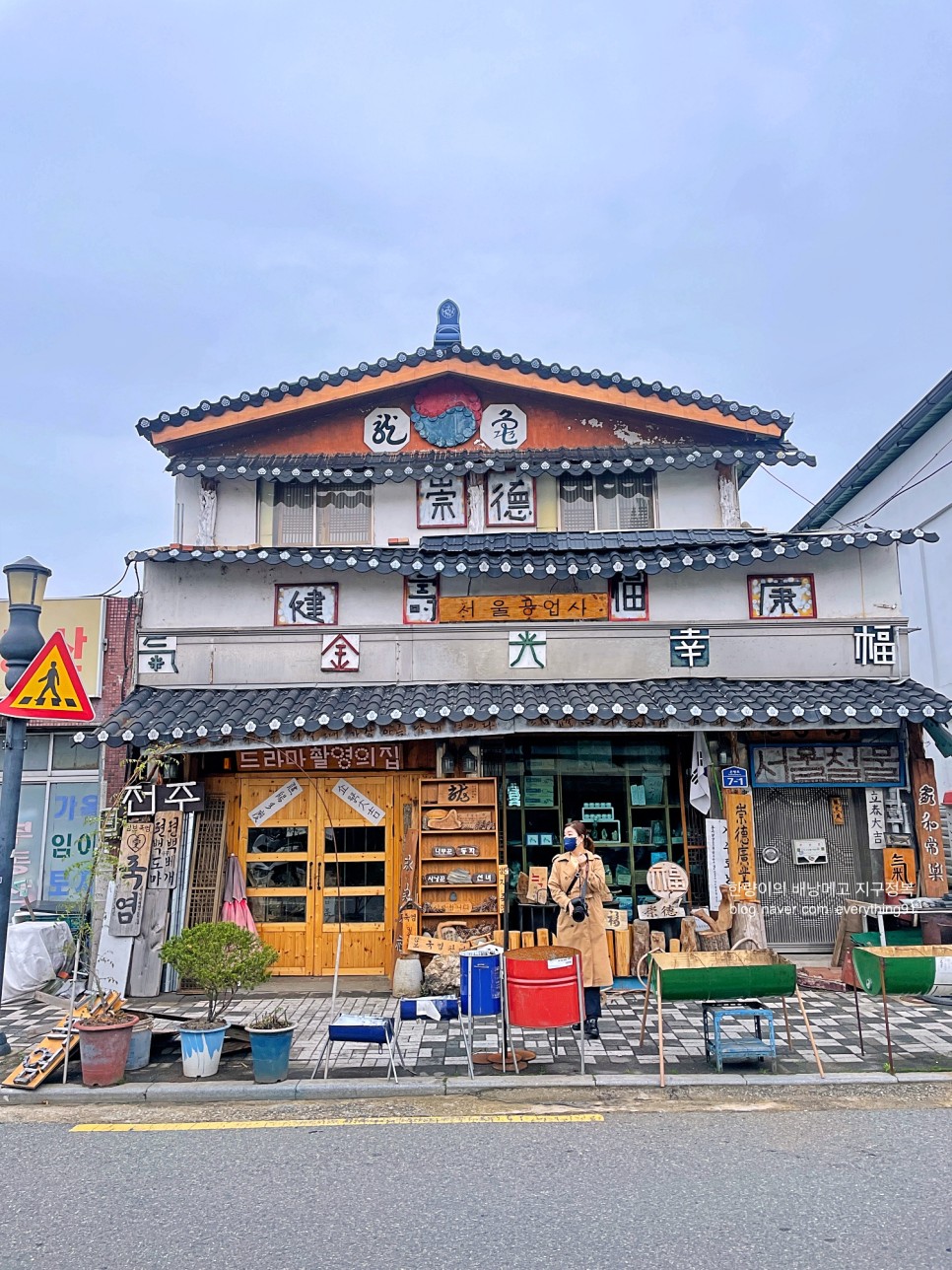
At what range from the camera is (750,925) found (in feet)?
39.4

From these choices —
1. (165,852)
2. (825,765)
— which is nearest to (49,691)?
(165,852)

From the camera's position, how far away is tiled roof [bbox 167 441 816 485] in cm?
1398

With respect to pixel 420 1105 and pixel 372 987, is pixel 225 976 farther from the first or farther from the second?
pixel 372 987

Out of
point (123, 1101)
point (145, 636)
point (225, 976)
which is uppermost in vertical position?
point (145, 636)

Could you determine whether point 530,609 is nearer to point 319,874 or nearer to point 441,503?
point 441,503

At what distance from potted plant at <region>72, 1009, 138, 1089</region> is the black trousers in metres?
4.35

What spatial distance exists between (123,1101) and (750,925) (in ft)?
25.1

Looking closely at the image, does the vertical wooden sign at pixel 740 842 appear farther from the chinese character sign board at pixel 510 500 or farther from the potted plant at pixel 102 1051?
the potted plant at pixel 102 1051

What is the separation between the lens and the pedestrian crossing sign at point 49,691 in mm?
9391

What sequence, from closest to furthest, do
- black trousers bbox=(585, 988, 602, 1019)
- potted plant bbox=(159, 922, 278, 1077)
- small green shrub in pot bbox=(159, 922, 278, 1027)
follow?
potted plant bbox=(159, 922, 278, 1077)
small green shrub in pot bbox=(159, 922, 278, 1027)
black trousers bbox=(585, 988, 602, 1019)

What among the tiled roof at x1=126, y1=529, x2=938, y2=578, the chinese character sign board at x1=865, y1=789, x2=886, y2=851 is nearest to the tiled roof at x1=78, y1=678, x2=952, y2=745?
the chinese character sign board at x1=865, y1=789, x2=886, y2=851

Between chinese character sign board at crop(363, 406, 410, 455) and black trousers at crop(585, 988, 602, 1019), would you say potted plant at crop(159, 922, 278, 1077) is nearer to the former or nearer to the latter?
black trousers at crop(585, 988, 602, 1019)

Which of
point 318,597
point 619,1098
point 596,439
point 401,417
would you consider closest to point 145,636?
point 318,597

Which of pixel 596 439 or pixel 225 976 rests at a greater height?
pixel 596 439
